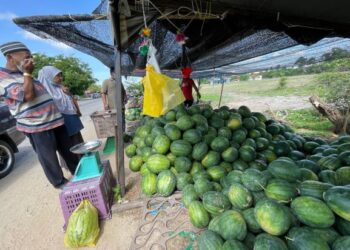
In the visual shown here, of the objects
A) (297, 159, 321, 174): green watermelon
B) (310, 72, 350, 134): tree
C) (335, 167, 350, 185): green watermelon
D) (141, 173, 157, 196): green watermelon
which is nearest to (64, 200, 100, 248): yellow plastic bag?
(141, 173, 157, 196): green watermelon

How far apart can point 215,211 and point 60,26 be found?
9.63 feet

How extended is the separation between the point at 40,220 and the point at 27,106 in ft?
5.08

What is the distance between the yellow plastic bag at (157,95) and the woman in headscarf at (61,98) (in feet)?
6.28

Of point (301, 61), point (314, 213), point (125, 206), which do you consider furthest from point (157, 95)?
point (301, 61)

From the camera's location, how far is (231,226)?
138 centimetres

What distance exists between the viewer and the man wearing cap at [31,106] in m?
2.41

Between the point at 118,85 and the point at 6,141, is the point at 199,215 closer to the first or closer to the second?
the point at 118,85

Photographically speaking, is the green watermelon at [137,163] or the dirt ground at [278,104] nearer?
the green watermelon at [137,163]

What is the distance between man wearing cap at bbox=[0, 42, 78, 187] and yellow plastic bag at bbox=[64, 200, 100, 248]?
1.03 meters

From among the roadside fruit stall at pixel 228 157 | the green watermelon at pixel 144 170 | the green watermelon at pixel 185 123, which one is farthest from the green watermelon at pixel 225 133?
the green watermelon at pixel 144 170

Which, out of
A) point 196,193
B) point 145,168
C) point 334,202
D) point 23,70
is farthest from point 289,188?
point 23,70

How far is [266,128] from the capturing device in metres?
3.49

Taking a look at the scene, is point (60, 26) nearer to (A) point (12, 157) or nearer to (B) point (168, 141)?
(B) point (168, 141)

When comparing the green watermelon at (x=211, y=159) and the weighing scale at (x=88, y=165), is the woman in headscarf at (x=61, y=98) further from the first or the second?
the green watermelon at (x=211, y=159)
